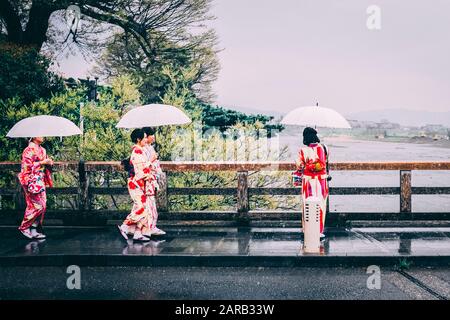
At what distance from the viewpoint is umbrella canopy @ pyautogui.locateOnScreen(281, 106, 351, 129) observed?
7.12 m

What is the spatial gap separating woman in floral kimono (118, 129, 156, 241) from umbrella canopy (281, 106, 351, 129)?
221 centimetres

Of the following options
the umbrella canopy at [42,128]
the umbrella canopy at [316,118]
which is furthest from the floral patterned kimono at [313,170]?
the umbrella canopy at [42,128]

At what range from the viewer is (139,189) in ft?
24.5

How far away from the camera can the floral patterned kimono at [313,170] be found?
24.0ft

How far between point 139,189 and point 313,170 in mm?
2745

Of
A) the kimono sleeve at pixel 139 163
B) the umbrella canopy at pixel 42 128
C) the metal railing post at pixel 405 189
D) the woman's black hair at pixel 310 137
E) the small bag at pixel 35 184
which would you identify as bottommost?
the metal railing post at pixel 405 189

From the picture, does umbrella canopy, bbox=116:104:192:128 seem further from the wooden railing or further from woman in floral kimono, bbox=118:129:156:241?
the wooden railing

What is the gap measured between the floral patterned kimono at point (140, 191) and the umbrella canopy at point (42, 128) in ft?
3.74

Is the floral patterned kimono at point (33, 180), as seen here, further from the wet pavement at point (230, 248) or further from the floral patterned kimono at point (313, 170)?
the floral patterned kimono at point (313, 170)

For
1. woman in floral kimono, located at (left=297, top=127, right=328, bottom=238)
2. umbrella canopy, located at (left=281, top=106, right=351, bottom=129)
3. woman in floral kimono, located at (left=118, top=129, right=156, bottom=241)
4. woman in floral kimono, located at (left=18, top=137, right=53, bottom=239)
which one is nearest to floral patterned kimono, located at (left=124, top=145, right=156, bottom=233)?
woman in floral kimono, located at (left=118, top=129, right=156, bottom=241)

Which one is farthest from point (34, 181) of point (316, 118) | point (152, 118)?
point (316, 118)

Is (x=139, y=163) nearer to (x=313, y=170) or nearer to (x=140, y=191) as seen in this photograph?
(x=140, y=191)
